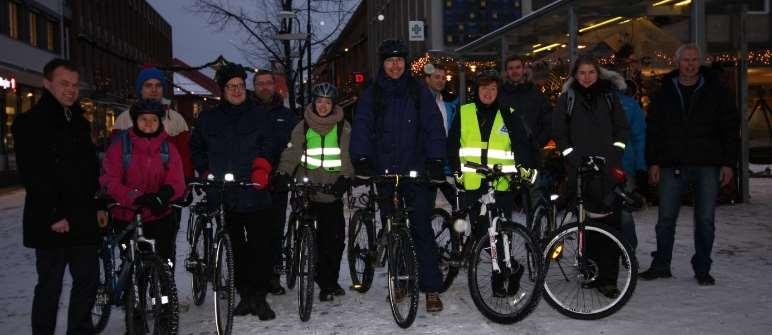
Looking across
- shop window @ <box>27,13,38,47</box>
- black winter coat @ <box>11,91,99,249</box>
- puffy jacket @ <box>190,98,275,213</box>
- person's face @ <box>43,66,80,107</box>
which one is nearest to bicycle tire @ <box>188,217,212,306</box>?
puffy jacket @ <box>190,98,275,213</box>

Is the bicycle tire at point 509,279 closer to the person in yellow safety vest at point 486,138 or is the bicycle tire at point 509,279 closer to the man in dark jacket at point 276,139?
the person in yellow safety vest at point 486,138

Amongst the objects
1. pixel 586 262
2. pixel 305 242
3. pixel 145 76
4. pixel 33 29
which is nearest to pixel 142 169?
pixel 145 76

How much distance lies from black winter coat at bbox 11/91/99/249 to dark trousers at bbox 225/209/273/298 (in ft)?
4.13

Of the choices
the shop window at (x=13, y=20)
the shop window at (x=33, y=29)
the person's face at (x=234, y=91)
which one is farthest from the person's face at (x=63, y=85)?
the shop window at (x=33, y=29)

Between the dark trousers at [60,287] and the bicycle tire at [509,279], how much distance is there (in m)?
2.69

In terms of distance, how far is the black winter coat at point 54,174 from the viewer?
4.35 m

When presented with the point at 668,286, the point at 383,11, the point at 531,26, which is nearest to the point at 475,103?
the point at 668,286

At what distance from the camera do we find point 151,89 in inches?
233

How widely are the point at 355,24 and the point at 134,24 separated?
18.6 meters

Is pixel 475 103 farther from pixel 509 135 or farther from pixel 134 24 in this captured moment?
pixel 134 24

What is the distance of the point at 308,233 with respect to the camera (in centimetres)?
564

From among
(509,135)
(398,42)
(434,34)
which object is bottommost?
(509,135)

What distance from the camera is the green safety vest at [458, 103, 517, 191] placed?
5.96m

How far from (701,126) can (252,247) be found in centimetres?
402
